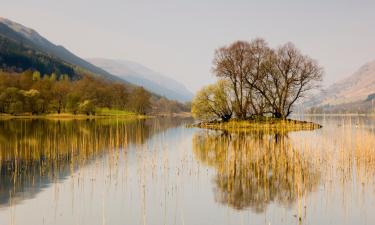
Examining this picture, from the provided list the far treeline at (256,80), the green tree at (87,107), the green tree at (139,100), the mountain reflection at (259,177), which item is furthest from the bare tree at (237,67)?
the green tree at (139,100)

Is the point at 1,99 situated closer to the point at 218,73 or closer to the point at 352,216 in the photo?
the point at 218,73

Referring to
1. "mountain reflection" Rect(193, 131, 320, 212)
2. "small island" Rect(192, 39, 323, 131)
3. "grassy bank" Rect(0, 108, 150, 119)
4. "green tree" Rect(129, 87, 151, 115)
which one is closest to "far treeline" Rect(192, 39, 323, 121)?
"small island" Rect(192, 39, 323, 131)

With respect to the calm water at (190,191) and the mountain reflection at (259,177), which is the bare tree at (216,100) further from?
the calm water at (190,191)

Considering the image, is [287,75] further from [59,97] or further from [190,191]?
[59,97]

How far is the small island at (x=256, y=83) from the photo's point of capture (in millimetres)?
70625

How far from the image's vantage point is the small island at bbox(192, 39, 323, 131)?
70625mm

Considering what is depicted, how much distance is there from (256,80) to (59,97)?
9975cm

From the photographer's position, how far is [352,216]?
13.0 m

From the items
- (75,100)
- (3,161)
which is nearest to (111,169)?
(3,161)

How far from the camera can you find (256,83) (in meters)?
72.5

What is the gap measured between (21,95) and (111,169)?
120 metres

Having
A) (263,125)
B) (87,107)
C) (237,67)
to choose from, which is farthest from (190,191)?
(87,107)

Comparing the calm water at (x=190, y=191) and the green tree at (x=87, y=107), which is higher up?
the green tree at (x=87, y=107)

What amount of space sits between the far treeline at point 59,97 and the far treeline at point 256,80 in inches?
3179
